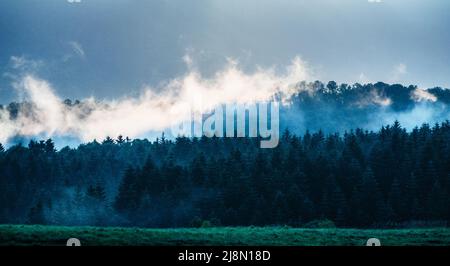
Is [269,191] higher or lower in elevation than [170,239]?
higher

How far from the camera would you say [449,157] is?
80.9 meters

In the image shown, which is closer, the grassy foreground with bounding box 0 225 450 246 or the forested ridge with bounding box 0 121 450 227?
the grassy foreground with bounding box 0 225 450 246

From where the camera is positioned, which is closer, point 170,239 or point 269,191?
point 170,239

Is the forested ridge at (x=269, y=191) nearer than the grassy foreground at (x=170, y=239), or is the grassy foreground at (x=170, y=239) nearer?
the grassy foreground at (x=170, y=239)

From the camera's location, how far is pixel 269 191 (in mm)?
77375

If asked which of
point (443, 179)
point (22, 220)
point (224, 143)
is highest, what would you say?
point (224, 143)

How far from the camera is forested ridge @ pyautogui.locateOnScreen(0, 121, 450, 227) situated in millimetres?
71312

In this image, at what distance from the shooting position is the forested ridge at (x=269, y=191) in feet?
234

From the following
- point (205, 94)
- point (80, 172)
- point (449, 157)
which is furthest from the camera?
point (80, 172)
